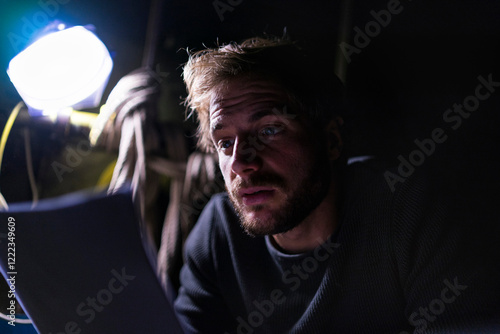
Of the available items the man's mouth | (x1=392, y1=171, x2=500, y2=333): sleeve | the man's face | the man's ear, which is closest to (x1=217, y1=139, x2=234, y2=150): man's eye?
the man's face

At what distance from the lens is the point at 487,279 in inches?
26.5

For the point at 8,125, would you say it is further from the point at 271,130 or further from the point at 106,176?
the point at 271,130

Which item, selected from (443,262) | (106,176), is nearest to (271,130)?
(443,262)

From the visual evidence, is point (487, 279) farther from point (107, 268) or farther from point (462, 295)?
point (107, 268)

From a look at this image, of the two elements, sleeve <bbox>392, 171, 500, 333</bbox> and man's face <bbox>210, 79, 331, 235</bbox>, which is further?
man's face <bbox>210, 79, 331, 235</bbox>

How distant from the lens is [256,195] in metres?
0.84

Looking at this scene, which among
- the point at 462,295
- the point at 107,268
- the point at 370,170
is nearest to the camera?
the point at 107,268

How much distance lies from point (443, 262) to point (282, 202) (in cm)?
31

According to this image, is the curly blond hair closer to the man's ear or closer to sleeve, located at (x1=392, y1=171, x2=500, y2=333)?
the man's ear

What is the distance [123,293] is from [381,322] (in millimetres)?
500

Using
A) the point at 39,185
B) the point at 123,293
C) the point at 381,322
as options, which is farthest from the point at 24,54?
the point at 381,322

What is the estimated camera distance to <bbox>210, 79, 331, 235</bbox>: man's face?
32.7 inches

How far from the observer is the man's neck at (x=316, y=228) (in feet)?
2.96

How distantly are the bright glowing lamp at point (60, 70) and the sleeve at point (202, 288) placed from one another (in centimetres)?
42
